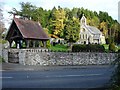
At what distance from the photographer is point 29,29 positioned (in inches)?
1517

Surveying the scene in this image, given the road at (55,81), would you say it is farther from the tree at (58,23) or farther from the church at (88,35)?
the church at (88,35)

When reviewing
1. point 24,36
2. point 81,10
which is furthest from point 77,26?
point 81,10

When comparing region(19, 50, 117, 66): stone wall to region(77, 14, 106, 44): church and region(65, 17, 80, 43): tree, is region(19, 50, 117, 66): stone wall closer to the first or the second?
region(65, 17, 80, 43): tree

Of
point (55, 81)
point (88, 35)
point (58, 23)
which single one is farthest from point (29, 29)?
point (88, 35)

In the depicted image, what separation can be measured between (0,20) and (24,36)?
10007 mm

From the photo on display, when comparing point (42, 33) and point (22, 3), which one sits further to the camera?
point (22, 3)

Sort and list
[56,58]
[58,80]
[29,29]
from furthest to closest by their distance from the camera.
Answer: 1. [29,29]
2. [56,58]
3. [58,80]

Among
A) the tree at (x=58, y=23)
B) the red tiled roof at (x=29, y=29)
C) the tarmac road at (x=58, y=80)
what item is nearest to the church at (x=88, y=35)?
the tree at (x=58, y=23)

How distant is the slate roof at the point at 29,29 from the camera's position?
36303mm

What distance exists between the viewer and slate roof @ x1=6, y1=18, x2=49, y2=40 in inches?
1429

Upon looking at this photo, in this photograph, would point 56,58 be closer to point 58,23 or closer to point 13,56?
point 13,56

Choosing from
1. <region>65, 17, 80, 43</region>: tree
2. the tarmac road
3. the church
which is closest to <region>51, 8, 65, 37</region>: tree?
<region>65, 17, 80, 43</region>: tree

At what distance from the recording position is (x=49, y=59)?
103 feet

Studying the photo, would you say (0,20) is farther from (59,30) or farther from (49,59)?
(59,30)
